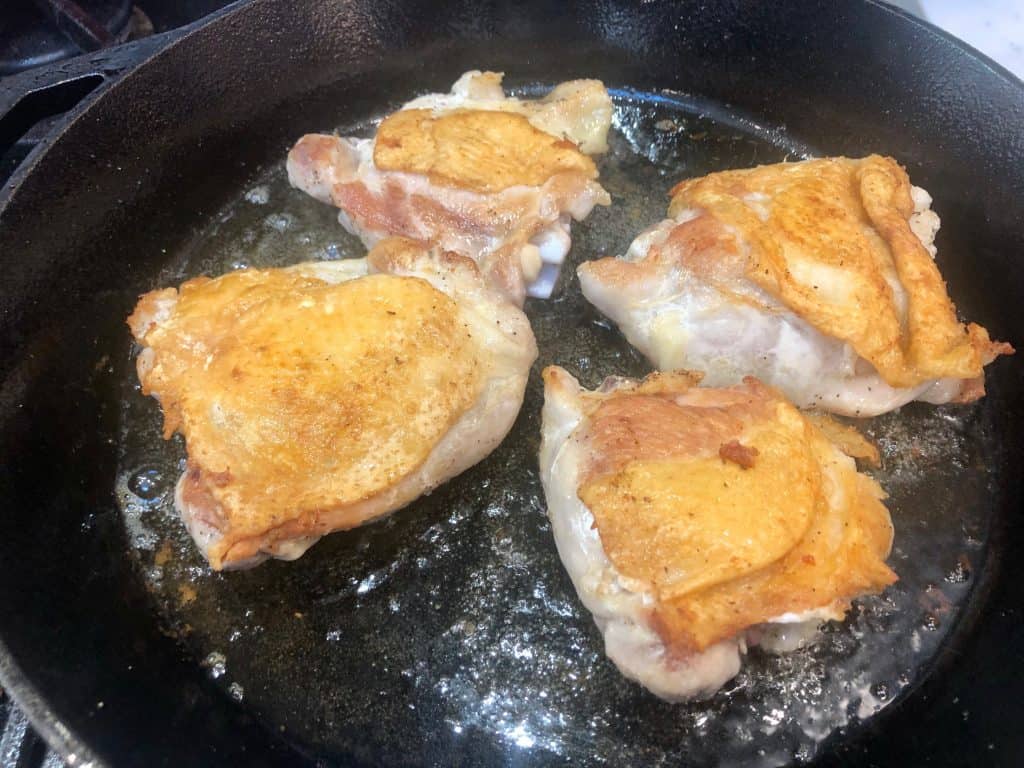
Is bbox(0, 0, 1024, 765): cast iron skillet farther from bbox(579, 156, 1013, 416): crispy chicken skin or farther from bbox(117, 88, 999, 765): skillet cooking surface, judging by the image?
bbox(579, 156, 1013, 416): crispy chicken skin

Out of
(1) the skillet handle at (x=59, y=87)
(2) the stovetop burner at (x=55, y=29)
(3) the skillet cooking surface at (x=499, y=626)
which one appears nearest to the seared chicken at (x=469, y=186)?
(3) the skillet cooking surface at (x=499, y=626)

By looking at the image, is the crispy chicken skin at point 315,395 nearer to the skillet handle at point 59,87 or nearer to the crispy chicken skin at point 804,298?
the crispy chicken skin at point 804,298

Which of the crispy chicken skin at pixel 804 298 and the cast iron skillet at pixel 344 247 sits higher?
the crispy chicken skin at pixel 804 298

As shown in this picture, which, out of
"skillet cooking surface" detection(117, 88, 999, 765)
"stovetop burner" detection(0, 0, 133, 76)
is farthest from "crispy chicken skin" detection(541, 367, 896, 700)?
"stovetop burner" detection(0, 0, 133, 76)

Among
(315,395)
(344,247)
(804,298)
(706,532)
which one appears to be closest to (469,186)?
(344,247)

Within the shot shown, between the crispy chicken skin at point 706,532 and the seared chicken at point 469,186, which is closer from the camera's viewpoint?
the crispy chicken skin at point 706,532

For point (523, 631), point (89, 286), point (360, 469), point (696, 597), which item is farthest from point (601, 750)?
point (89, 286)
